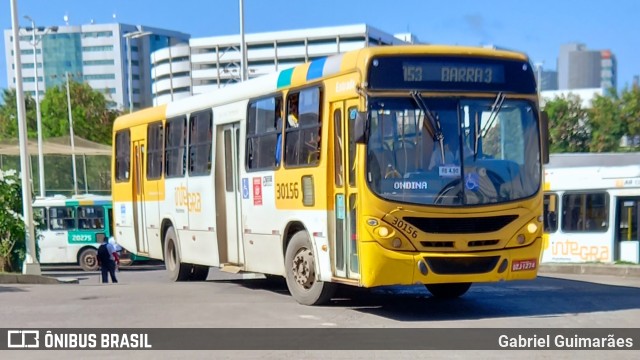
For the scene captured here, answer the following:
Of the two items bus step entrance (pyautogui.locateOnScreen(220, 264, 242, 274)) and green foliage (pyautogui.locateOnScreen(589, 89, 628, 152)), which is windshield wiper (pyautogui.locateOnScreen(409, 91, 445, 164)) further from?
green foliage (pyautogui.locateOnScreen(589, 89, 628, 152))

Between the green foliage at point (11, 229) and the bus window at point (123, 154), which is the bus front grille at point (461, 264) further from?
the green foliage at point (11, 229)

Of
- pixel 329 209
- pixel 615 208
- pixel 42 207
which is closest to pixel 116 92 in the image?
pixel 42 207

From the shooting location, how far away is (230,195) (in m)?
15.1

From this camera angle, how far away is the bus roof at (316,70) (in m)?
11.2

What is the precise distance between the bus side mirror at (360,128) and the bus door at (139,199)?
9.55m

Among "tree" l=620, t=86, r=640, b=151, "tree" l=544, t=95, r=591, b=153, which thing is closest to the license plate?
"tree" l=620, t=86, r=640, b=151

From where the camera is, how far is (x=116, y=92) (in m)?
162

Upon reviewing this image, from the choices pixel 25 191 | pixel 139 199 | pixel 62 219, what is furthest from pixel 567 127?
pixel 25 191

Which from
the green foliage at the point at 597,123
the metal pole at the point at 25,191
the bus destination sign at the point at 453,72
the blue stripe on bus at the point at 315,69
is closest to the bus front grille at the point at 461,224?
the bus destination sign at the point at 453,72

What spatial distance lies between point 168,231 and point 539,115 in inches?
355

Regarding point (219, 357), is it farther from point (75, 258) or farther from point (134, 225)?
point (75, 258)

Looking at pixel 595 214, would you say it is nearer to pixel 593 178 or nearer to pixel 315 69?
pixel 593 178

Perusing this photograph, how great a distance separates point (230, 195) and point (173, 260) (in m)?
3.86

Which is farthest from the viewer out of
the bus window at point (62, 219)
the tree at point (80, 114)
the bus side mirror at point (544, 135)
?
the tree at point (80, 114)
